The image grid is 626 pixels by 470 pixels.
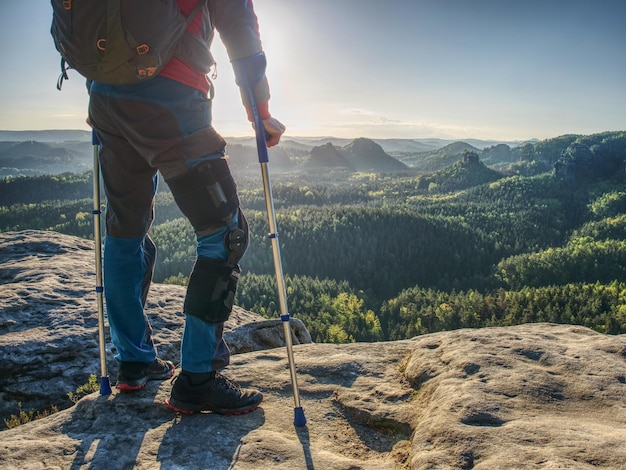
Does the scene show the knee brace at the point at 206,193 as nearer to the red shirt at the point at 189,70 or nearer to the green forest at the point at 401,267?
the red shirt at the point at 189,70

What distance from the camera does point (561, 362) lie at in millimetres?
5070

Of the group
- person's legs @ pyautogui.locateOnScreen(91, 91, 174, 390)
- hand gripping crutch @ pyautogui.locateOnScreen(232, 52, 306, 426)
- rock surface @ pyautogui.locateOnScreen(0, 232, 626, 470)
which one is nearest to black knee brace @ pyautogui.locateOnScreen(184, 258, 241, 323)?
hand gripping crutch @ pyautogui.locateOnScreen(232, 52, 306, 426)

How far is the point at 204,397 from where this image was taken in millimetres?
4352

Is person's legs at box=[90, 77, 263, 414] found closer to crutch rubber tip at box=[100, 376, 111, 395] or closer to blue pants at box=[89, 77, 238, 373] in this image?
blue pants at box=[89, 77, 238, 373]

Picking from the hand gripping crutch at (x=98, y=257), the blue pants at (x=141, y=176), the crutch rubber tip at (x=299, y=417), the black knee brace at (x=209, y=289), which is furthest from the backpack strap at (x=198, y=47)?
the crutch rubber tip at (x=299, y=417)

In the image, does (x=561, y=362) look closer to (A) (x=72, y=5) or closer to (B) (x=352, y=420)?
(B) (x=352, y=420)

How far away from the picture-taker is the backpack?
3525 millimetres

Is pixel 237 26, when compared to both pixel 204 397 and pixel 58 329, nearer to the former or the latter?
pixel 204 397

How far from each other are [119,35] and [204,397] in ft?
10.3

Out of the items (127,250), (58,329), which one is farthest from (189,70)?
(58,329)

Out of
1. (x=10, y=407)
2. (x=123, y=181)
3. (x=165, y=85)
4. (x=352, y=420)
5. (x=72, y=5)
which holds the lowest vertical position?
(x=10, y=407)

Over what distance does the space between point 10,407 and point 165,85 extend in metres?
5.45

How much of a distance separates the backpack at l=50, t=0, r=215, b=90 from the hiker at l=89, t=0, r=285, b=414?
0.16m

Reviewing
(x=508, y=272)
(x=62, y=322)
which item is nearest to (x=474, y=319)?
(x=508, y=272)
